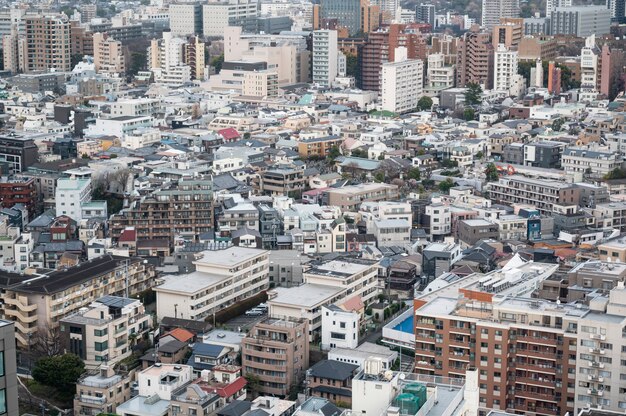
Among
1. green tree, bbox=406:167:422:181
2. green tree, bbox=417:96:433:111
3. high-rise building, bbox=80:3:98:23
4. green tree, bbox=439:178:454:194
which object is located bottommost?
green tree, bbox=439:178:454:194

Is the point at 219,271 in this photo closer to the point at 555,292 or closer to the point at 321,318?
the point at 321,318

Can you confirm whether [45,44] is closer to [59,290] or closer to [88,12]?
[88,12]

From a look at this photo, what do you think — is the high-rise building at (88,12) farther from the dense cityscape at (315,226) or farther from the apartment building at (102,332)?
the apartment building at (102,332)

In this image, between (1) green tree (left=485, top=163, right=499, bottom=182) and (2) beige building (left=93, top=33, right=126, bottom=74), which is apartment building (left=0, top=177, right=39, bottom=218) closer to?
(1) green tree (left=485, top=163, right=499, bottom=182)

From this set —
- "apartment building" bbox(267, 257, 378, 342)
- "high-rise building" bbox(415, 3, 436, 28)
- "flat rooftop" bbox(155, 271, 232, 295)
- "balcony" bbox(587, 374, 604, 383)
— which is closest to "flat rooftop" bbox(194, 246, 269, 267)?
"flat rooftop" bbox(155, 271, 232, 295)

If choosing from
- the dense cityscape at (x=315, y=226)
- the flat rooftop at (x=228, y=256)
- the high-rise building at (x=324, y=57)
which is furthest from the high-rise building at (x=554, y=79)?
the flat rooftop at (x=228, y=256)

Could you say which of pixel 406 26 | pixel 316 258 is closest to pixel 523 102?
pixel 406 26
